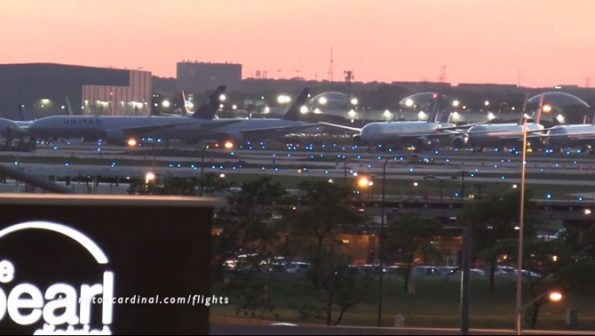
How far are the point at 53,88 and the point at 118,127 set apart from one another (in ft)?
181

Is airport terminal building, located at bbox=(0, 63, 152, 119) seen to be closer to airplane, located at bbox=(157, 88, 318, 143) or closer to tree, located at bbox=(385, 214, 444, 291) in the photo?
airplane, located at bbox=(157, 88, 318, 143)

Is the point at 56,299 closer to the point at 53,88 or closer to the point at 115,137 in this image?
the point at 115,137

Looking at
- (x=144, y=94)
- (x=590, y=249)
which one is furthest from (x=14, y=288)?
(x=144, y=94)

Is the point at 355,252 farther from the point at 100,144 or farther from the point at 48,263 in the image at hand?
the point at 100,144

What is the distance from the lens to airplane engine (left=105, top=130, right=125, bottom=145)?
12144 cm

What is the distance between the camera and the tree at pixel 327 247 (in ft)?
132

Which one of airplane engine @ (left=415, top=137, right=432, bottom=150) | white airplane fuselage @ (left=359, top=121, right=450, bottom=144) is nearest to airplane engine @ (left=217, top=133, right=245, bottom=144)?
white airplane fuselage @ (left=359, top=121, right=450, bottom=144)

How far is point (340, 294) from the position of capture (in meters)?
40.0

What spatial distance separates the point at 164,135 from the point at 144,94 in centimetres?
6353

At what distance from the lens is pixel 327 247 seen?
156ft

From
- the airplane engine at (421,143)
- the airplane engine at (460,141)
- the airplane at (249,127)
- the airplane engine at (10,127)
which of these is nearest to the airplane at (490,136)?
the airplane engine at (460,141)

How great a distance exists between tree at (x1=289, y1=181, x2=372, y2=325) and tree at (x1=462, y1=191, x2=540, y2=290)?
4.40 meters

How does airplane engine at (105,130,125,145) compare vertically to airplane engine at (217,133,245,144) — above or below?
below

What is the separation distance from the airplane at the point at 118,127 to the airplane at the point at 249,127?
0.92 feet
